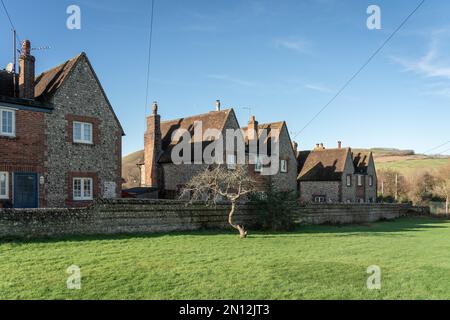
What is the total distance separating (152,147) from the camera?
119ft

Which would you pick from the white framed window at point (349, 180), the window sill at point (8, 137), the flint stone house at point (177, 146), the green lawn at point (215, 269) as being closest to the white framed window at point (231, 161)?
the flint stone house at point (177, 146)

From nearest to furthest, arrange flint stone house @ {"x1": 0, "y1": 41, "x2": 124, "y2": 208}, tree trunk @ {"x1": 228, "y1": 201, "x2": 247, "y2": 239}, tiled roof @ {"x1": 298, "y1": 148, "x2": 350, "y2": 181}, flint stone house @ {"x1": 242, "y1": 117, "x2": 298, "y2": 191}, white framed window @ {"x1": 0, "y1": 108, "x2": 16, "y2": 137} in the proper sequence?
1. tree trunk @ {"x1": 228, "y1": 201, "x2": 247, "y2": 239}
2. white framed window @ {"x1": 0, "y1": 108, "x2": 16, "y2": 137}
3. flint stone house @ {"x1": 0, "y1": 41, "x2": 124, "y2": 208}
4. flint stone house @ {"x1": 242, "y1": 117, "x2": 298, "y2": 191}
5. tiled roof @ {"x1": 298, "y1": 148, "x2": 350, "y2": 181}

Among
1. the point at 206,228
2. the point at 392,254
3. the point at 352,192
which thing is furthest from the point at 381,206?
the point at 392,254

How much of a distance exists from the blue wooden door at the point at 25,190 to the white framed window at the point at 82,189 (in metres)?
2.35

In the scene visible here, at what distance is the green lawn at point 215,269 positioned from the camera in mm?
8961

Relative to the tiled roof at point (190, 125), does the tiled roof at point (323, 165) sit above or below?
below

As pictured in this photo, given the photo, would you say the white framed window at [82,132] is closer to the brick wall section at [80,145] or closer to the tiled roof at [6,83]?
the brick wall section at [80,145]

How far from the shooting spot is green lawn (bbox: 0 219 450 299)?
8961 millimetres

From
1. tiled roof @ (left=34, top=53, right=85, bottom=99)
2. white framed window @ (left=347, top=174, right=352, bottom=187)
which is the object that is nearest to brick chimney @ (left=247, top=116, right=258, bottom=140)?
white framed window @ (left=347, top=174, right=352, bottom=187)

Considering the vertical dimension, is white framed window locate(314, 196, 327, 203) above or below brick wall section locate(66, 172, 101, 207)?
below

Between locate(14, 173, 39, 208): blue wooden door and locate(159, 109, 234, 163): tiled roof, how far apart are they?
1385 centimetres

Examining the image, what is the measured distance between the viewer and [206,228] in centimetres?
2273

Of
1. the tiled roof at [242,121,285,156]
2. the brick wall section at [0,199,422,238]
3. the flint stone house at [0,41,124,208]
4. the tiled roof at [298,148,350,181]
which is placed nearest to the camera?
the brick wall section at [0,199,422,238]

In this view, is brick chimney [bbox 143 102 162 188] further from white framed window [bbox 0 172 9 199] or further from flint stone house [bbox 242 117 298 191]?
white framed window [bbox 0 172 9 199]
